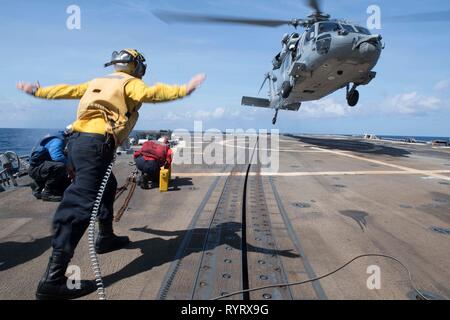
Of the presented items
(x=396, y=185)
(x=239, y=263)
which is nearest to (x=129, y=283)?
(x=239, y=263)

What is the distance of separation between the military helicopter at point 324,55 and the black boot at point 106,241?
7.71 meters

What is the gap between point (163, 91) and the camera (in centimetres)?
268

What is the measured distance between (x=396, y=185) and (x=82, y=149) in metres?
6.71

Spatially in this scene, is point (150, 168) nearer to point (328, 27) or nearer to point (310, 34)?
point (328, 27)

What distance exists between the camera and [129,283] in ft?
8.39

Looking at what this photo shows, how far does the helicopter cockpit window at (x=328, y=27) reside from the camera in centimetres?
1347

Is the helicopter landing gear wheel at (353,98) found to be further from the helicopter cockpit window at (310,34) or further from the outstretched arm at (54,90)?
the outstretched arm at (54,90)

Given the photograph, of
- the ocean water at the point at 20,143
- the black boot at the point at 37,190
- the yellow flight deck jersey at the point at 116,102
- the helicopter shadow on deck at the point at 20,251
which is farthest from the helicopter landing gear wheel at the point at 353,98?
the helicopter shadow on deck at the point at 20,251

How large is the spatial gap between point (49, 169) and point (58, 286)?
3581mm

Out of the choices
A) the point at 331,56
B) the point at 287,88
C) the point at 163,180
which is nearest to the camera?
the point at 163,180

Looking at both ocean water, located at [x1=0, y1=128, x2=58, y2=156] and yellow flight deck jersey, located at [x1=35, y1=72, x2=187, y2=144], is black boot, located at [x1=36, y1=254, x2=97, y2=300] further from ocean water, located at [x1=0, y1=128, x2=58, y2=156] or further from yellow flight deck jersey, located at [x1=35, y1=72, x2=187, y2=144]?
ocean water, located at [x1=0, y1=128, x2=58, y2=156]

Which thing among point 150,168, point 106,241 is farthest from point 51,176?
point 106,241

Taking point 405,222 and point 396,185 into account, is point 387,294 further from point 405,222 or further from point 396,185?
point 396,185

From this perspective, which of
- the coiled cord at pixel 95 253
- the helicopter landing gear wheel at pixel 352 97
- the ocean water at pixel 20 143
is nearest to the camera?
the coiled cord at pixel 95 253
